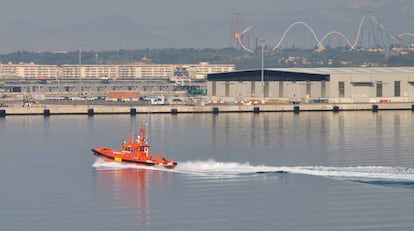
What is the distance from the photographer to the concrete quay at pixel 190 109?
69.9 m

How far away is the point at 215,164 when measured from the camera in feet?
118

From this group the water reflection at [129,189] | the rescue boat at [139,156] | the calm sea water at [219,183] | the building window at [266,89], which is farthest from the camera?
the building window at [266,89]

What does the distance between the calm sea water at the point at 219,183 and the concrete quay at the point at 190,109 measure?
A: 17981mm

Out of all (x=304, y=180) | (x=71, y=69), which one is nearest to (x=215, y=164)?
(x=304, y=180)

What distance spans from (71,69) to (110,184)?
453ft

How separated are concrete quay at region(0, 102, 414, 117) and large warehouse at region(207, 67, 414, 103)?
2709mm

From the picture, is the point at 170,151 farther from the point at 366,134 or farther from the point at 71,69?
the point at 71,69

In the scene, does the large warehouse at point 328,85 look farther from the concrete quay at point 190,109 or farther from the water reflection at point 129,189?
the water reflection at point 129,189

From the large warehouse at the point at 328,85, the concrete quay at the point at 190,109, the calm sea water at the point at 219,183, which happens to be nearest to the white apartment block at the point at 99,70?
the large warehouse at the point at 328,85

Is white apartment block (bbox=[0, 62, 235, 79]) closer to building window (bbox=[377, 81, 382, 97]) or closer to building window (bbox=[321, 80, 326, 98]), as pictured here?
building window (bbox=[321, 80, 326, 98])

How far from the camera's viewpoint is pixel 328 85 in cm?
7575

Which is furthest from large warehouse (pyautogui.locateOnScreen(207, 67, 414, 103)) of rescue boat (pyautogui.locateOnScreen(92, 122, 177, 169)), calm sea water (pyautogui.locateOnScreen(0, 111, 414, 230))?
rescue boat (pyautogui.locateOnScreen(92, 122, 177, 169))

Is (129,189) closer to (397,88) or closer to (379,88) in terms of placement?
(379,88)

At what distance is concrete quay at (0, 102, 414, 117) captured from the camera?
6994cm
